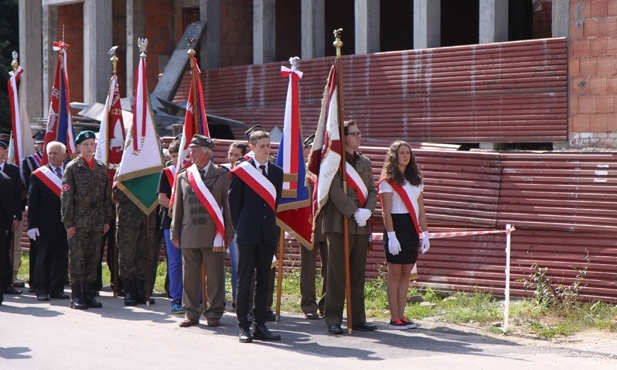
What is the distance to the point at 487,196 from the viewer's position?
11.5m

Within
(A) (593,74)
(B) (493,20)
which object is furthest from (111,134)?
(A) (593,74)

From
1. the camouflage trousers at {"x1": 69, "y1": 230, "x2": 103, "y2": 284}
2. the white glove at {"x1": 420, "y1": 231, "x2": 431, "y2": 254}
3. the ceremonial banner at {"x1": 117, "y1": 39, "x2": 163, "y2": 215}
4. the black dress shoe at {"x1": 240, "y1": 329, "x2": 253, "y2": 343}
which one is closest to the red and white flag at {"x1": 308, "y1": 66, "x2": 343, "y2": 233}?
the white glove at {"x1": 420, "y1": 231, "x2": 431, "y2": 254}

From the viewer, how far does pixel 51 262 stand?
12.2 metres

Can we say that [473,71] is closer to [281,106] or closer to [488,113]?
[488,113]

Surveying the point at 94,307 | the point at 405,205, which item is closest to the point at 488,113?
the point at 405,205

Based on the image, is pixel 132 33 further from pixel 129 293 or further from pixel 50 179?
pixel 129 293

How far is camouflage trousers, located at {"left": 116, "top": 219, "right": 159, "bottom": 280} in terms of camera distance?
38.5ft

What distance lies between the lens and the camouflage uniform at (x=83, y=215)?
1134cm

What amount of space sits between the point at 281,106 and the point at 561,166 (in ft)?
29.9

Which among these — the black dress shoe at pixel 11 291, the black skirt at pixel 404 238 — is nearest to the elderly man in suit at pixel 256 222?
the black skirt at pixel 404 238

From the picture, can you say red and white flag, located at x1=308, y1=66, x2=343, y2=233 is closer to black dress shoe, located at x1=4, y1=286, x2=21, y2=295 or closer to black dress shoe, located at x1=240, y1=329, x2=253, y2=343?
black dress shoe, located at x1=240, y1=329, x2=253, y2=343

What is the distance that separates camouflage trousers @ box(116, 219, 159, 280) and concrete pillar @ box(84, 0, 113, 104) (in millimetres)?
10929

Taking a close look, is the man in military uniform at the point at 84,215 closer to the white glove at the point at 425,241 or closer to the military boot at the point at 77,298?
the military boot at the point at 77,298

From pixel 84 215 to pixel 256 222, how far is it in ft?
9.84
